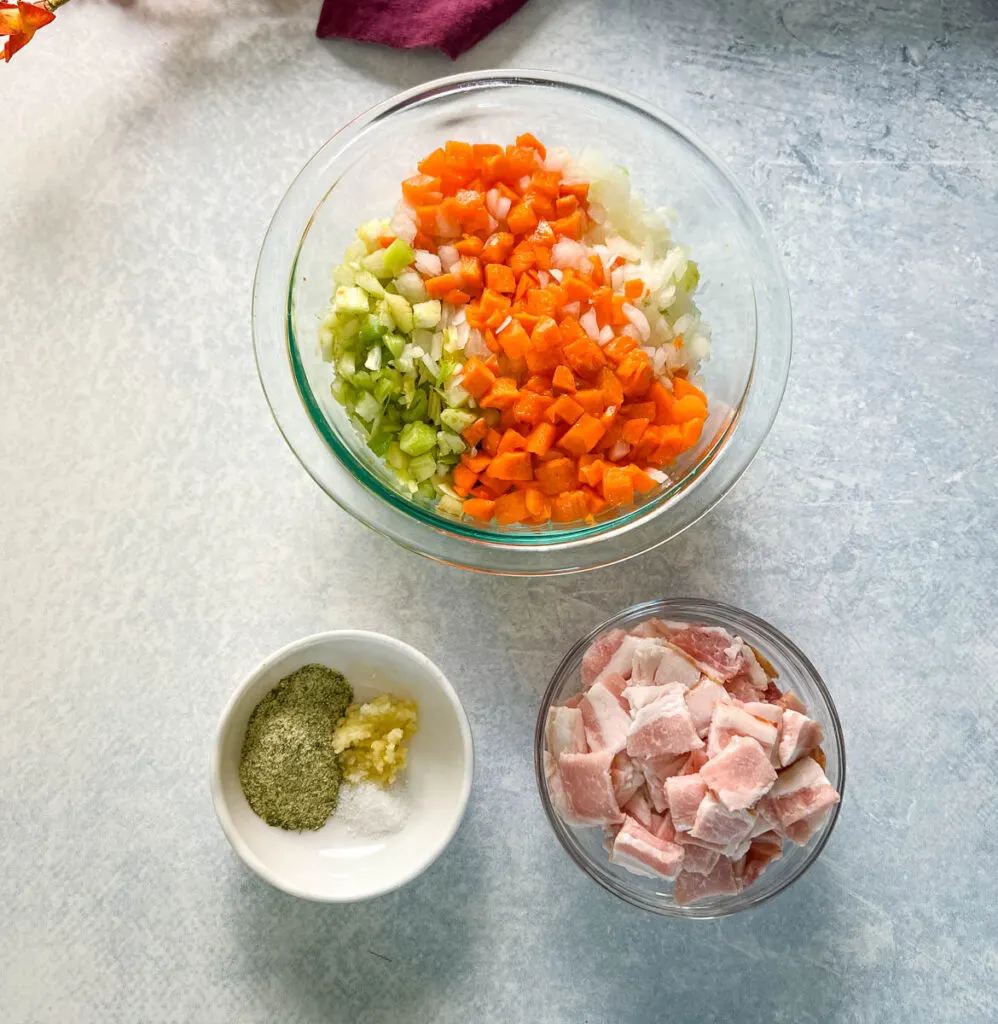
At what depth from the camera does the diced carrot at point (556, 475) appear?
1.29m

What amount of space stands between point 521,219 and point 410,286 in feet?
0.55

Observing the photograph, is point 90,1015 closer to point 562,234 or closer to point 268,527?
point 268,527

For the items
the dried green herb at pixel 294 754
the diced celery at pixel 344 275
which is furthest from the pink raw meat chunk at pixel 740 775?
the diced celery at pixel 344 275

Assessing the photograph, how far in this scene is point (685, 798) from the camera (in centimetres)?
136

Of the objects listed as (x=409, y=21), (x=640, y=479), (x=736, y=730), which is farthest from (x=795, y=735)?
(x=409, y=21)

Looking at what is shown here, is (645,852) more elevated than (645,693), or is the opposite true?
(645,693)

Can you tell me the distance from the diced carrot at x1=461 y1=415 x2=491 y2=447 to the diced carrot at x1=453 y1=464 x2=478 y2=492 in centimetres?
4

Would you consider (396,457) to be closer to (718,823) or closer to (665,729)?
(665,729)

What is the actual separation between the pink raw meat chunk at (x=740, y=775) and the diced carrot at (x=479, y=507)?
45 centimetres

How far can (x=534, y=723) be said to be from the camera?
1580 mm

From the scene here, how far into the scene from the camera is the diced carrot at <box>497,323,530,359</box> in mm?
1254

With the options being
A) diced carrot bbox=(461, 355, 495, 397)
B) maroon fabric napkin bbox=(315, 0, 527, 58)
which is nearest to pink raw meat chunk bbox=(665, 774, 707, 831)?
diced carrot bbox=(461, 355, 495, 397)

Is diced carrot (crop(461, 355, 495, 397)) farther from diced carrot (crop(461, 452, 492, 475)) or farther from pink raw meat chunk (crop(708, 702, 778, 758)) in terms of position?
pink raw meat chunk (crop(708, 702, 778, 758))

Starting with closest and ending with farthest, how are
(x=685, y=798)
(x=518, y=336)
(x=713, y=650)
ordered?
(x=518, y=336) < (x=685, y=798) < (x=713, y=650)
